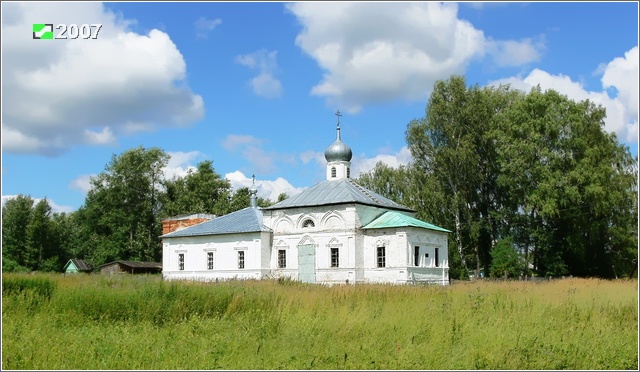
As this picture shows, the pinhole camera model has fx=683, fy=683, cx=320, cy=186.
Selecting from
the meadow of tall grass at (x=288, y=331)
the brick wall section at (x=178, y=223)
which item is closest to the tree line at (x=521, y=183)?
the brick wall section at (x=178, y=223)

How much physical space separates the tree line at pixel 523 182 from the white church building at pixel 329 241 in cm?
521

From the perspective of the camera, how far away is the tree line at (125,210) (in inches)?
2126

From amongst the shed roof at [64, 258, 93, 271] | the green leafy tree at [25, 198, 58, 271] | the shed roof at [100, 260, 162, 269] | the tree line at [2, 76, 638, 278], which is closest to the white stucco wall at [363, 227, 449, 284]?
the tree line at [2, 76, 638, 278]

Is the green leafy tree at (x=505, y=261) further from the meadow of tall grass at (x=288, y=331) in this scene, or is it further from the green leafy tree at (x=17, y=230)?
the green leafy tree at (x=17, y=230)

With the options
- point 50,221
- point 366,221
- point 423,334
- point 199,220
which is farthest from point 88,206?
point 423,334

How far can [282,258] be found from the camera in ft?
116

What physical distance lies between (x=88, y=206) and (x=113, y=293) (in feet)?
155

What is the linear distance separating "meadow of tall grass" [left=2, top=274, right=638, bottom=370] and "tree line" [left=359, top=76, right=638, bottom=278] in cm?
2298

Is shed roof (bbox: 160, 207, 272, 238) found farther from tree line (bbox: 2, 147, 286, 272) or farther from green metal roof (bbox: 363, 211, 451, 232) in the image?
tree line (bbox: 2, 147, 286, 272)

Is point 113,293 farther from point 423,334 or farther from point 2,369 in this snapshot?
point 423,334

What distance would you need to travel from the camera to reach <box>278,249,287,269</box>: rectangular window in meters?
35.0

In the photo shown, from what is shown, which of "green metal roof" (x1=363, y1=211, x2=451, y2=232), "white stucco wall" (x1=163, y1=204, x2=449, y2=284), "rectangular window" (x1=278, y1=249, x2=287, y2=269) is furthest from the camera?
"rectangular window" (x1=278, y1=249, x2=287, y2=269)

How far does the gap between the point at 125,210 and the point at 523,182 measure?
32186mm

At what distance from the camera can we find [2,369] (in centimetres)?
794
